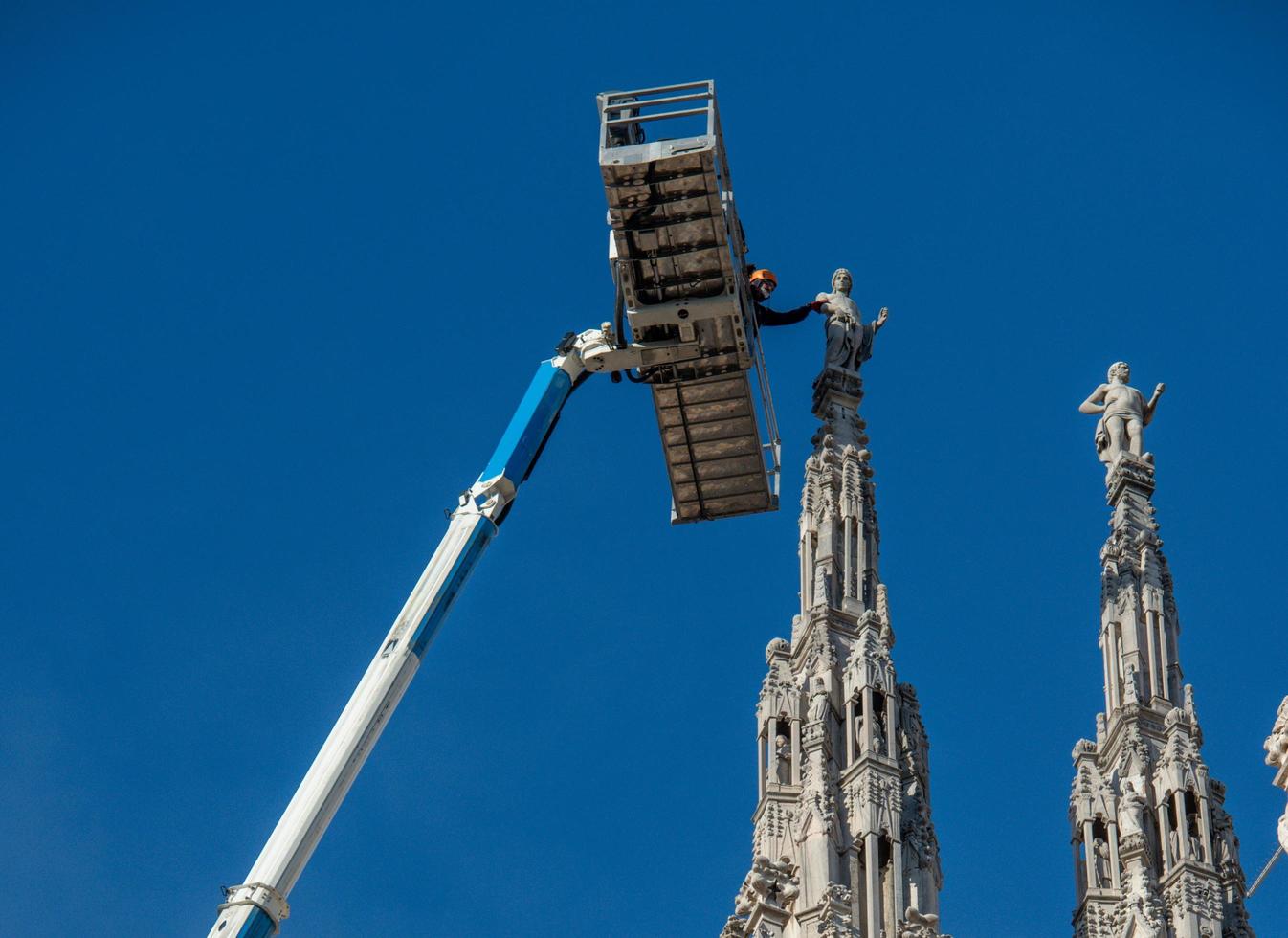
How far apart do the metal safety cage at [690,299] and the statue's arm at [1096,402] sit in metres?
8.20

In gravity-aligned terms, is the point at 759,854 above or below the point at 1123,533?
below

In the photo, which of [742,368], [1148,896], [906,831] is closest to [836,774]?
[906,831]

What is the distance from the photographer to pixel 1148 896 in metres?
34.7

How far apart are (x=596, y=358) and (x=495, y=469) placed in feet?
9.64

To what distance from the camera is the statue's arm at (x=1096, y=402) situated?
4622 cm

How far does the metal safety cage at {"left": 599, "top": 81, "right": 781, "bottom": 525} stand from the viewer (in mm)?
36500

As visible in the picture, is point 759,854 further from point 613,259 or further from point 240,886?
point 613,259

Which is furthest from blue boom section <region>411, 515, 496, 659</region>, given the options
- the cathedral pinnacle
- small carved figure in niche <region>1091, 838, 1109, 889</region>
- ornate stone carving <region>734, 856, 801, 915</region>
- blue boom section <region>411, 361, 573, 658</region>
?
small carved figure in niche <region>1091, 838, 1109, 889</region>

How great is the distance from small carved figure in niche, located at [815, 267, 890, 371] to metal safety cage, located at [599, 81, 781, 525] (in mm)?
2877

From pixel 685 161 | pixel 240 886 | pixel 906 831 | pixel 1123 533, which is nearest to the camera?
pixel 240 886

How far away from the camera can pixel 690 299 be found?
38.2 m

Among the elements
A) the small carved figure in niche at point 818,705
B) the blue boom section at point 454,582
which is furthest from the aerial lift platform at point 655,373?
the small carved figure in niche at point 818,705

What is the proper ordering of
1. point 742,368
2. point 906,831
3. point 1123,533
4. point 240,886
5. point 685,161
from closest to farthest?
point 240,886
point 906,831
point 685,161
point 742,368
point 1123,533

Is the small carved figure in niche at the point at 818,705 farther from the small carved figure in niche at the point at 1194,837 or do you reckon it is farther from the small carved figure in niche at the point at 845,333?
the small carved figure in niche at the point at 845,333
